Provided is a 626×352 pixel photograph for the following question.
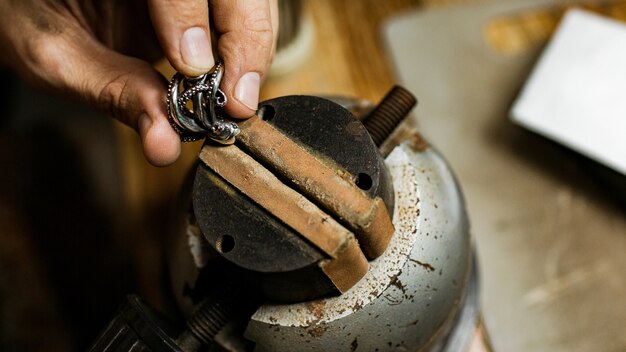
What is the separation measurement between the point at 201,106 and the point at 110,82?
172 millimetres

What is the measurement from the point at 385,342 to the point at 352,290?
0.06 m

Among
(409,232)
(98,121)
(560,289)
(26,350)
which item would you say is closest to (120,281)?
(26,350)

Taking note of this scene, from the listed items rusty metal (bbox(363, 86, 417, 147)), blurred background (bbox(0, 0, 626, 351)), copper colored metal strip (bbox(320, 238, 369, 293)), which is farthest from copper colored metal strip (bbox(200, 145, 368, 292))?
blurred background (bbox(0, 0, 626, 351))

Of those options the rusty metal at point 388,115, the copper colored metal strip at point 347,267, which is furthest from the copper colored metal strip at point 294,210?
the rusty metal at point 388,115

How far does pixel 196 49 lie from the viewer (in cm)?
54

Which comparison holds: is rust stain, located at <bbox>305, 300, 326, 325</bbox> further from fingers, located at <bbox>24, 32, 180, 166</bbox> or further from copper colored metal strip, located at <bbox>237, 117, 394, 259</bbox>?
fingers, located at <bbox>24, 32, 180, 166</bbox>

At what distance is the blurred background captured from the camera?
879mm

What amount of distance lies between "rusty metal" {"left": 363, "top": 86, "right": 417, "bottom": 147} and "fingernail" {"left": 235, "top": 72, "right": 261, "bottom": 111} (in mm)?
119

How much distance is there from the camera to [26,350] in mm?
948

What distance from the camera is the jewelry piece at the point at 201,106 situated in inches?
21.2

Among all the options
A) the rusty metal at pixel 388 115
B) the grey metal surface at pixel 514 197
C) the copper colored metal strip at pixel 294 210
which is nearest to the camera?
the copper colored metal strip at pixel 294 210

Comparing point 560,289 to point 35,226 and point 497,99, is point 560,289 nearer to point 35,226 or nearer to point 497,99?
point 497,99

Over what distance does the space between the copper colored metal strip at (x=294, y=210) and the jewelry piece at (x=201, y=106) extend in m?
0.02

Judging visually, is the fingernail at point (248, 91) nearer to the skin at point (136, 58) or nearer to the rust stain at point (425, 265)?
the skin at point (136, 58)
